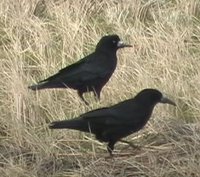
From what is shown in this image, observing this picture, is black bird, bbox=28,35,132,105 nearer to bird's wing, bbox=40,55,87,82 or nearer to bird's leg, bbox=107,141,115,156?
bird's wing, bbox=40,55,87,82

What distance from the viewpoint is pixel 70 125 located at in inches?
177

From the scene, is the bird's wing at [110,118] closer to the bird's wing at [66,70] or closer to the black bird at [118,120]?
the black bird at [118,120]

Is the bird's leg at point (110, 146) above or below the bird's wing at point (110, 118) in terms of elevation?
below

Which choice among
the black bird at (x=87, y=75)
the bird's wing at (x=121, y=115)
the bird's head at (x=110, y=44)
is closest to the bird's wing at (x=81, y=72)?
the black bird at (x=87, y=75)

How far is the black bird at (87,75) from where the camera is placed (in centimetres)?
532

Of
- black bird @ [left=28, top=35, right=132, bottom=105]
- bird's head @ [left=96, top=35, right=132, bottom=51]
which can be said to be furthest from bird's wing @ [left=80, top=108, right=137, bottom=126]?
bird's head @ [left=96, top=35, right=132, bottom=51]

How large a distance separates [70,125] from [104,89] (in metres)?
1.22

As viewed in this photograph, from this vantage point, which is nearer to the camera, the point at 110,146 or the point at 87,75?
the point at 110,146

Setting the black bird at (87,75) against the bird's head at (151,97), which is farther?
the black bird at (87,75)

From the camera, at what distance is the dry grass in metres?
4.66

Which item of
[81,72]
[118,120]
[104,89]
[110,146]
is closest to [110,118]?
[118,120]

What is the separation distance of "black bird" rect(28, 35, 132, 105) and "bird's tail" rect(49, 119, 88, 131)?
0.77m

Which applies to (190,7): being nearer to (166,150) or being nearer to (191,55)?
(191,55)

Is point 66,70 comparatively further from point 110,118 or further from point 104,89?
point 110,118
